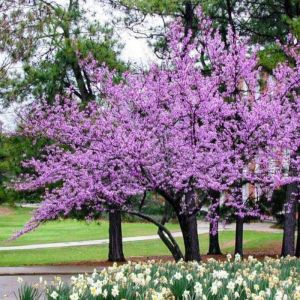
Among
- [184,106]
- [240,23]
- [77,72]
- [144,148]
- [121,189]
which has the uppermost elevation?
[240,23]

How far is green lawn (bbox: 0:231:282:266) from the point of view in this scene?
72.9ft

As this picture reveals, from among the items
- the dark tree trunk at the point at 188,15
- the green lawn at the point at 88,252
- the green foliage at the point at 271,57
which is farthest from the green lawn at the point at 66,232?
the green foliage at the point at 271,57

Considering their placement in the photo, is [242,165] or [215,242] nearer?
[242,165]

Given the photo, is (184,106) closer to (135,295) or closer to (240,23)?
(135,295)

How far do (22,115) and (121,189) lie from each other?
717 cm

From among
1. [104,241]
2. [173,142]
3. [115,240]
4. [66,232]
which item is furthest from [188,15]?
[66,232]

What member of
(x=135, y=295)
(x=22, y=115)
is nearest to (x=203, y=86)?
(x=135, y=295)

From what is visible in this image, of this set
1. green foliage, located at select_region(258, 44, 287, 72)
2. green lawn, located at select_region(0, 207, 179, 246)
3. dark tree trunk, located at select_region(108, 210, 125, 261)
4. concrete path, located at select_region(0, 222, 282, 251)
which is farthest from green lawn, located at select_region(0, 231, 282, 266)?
green foliage, located at select_region(258, 44, 287, 72)

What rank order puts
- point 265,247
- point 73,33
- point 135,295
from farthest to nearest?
1. point 265,247
2. point 73,33
3. point 135,295

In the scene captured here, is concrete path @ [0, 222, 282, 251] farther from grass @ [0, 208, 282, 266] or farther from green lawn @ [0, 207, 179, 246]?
green lawn @ [0, 207, 179, 246]

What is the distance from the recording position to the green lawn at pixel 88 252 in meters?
22.2

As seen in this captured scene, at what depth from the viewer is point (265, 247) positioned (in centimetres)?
2489

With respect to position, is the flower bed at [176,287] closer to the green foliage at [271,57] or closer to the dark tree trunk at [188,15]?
the green foliage at [271,57]

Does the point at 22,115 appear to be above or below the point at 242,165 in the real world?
above
